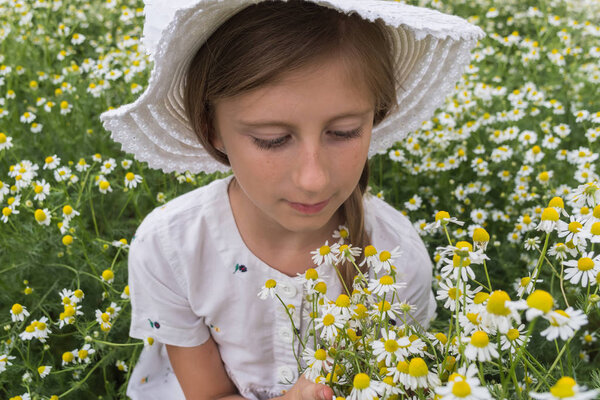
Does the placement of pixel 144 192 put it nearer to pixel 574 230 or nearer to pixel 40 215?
pixel 40 215

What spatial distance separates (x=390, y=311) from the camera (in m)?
0.78

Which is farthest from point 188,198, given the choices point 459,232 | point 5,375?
point 459,232

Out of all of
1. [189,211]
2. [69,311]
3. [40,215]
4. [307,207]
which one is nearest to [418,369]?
[307,207]

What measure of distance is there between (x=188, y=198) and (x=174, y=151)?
0.14 m

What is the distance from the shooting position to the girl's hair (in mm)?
871

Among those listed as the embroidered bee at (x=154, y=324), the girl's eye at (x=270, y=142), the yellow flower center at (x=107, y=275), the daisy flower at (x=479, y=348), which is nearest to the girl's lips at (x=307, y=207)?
the girl's eye at (x=270, y=142)

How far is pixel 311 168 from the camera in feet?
2.79

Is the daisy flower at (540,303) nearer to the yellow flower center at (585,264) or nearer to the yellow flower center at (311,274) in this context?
the yellow flower center at (585,264)

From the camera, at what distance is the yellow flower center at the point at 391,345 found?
67 centimetres

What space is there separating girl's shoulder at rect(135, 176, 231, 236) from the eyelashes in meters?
0.42

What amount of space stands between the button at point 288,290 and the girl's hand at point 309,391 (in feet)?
0.73

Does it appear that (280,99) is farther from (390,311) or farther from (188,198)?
(188,198)

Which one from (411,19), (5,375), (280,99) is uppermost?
(411,19)

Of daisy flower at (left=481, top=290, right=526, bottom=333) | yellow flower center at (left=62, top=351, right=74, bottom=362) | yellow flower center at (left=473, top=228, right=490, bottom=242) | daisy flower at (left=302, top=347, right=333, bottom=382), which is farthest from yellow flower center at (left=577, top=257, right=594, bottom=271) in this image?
yellow flower center at (left=62, top=351, right=74, bottom=362)
